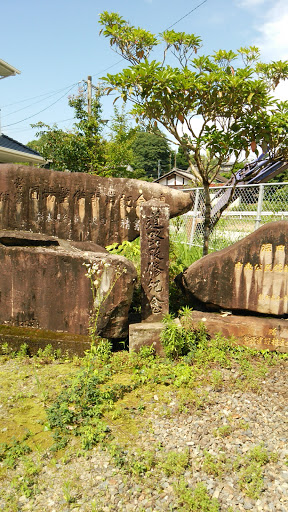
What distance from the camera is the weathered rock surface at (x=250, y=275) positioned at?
484 centimetres

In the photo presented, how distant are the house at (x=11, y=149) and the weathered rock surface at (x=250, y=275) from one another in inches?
408

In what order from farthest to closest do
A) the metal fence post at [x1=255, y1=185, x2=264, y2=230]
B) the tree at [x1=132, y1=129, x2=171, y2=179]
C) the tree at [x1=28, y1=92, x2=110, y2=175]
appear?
the tree at [x1=132, y1=129, x2=171, y2=179]
the tree at [x1=28, y1=92, x2=110, y2=175]
the metal fence post at [x1=255, y1=185, x2=264, y2=230]

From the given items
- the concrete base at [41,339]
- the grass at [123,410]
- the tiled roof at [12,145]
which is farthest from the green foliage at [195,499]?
the tiled roof at [12,145]

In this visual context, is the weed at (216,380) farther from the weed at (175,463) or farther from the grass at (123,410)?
the weed at (175,463)

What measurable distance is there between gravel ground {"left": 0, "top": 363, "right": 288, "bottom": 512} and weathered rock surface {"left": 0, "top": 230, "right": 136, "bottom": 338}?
1381 mm

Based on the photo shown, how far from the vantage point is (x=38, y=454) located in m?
3.00

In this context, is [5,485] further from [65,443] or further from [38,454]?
[65,443]

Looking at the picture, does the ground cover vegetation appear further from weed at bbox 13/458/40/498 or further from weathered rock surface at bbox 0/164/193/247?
weathered rock surface at bbox 0/164/193/247

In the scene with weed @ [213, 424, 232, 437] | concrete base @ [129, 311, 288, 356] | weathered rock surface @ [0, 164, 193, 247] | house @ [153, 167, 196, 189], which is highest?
house @ [153, 167, 196, 189]

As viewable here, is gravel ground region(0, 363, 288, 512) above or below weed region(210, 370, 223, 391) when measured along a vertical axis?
below


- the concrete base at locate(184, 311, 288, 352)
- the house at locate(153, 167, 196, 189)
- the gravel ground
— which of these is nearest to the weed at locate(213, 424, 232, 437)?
the gravel ground

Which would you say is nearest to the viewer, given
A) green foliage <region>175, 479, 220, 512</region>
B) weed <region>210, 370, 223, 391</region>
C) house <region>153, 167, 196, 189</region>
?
green foliage <region>175, 479, 220, 512</region>

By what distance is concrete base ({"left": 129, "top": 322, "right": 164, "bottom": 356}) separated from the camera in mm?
4699

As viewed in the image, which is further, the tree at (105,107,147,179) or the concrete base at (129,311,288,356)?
the tree at (105,107,147,179)
